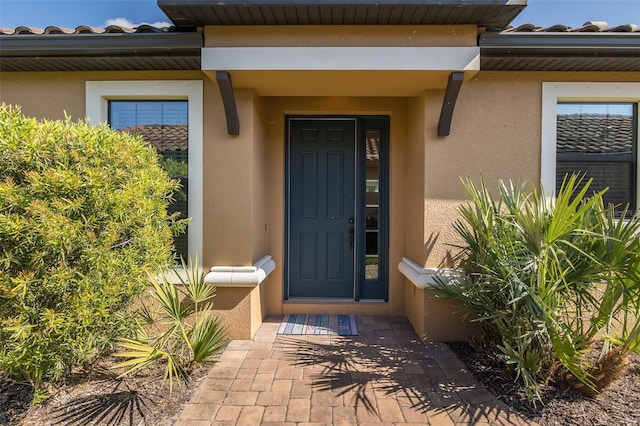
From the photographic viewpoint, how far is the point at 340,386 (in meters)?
3.02

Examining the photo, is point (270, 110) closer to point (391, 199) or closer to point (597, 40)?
point (391, 199)

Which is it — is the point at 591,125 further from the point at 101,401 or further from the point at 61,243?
the point at 101,401

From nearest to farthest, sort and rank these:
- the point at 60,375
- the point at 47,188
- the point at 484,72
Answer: the point at 47,188
the point at 60,375
the point at 484,72

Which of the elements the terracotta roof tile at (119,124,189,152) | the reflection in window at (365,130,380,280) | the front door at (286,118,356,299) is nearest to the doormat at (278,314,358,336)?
the front door at (286,118,356,299)

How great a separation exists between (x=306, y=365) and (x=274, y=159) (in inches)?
108

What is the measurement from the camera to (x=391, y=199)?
477 cm

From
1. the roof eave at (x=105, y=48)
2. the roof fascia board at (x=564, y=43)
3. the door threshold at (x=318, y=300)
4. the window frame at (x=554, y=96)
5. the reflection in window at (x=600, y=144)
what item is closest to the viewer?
the roof fascia board at (x=564, y=43)

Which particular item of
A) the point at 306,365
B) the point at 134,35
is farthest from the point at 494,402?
the point at 134,35

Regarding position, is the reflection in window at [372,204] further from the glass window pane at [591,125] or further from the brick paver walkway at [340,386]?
the glass window pane at [591,125]

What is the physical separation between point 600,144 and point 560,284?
2.42m

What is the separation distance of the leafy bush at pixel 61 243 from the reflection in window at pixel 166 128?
1.18 meters

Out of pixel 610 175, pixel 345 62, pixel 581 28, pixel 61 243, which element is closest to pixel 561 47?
pixel 581 28

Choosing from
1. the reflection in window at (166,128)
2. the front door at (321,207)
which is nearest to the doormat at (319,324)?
the front door at (321,207)

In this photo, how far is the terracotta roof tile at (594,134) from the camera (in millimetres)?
4102
